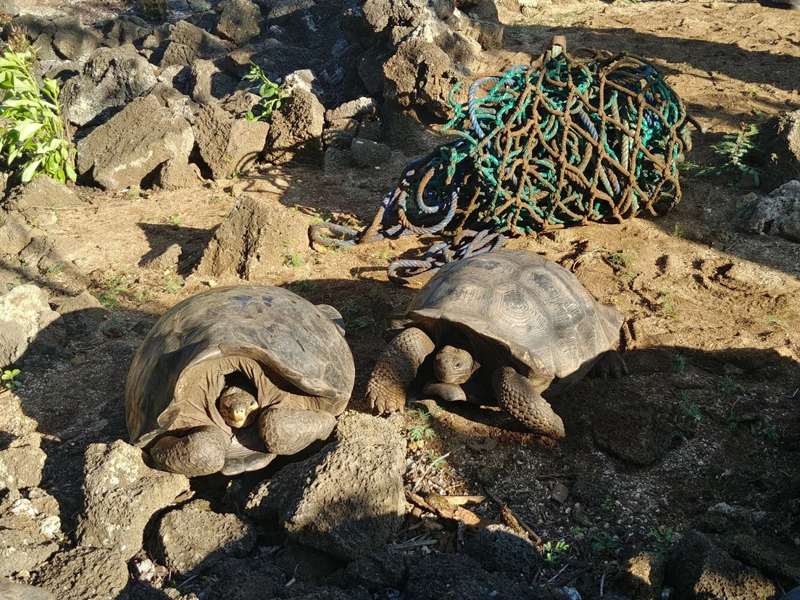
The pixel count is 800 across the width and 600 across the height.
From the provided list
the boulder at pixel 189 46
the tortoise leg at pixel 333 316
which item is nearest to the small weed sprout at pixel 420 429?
the tortoise leg at pixel 333 316

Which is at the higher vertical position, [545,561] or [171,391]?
[171,391]

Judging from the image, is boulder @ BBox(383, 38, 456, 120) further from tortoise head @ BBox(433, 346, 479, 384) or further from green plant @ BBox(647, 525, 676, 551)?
green plant @ BBox(647, 525, 676, 551)

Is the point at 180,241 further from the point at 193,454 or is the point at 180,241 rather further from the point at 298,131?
the point at 193,454

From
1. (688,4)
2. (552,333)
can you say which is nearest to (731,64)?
(688,4)

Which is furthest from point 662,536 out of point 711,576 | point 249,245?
point 249,245

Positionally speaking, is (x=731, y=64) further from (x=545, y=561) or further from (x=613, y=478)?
(x=545, y=561)

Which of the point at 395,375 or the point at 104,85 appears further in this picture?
the point at 104,85

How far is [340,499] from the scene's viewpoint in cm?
317

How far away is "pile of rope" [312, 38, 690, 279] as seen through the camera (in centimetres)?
586

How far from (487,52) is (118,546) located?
868cm

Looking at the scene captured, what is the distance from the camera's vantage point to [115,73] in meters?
9.80

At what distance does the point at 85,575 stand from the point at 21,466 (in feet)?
2.88

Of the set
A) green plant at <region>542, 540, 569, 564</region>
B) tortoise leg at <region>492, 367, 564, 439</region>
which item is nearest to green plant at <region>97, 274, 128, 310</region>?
tortoise leg at <region>492, 367, 564, 439</region>

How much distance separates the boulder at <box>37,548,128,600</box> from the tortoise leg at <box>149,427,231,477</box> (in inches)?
18.3
